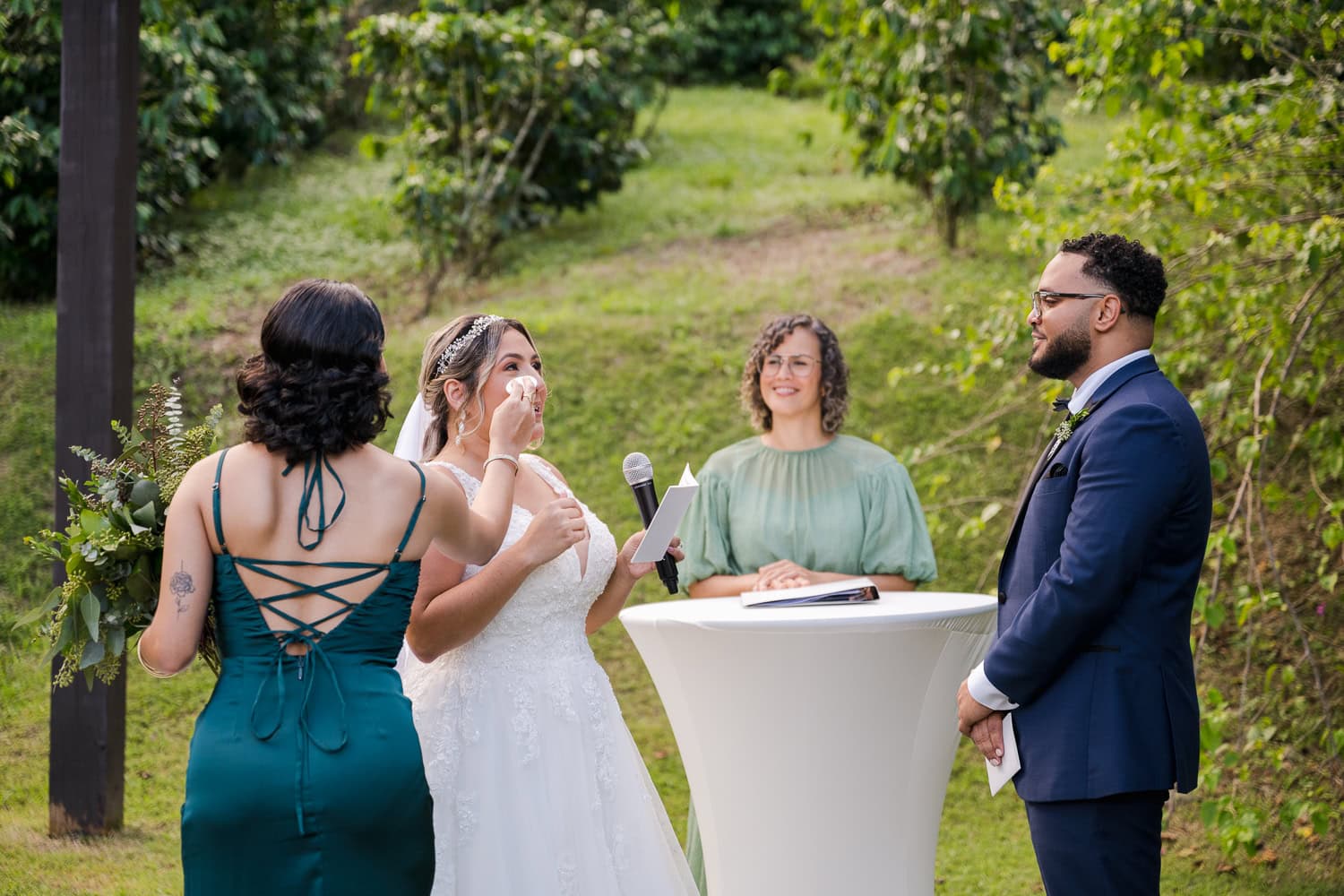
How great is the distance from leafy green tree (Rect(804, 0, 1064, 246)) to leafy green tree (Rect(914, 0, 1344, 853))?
2587 mm

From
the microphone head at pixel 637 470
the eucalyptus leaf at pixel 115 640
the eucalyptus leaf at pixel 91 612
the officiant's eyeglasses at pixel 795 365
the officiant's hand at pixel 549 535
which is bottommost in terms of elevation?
the eucalyptus leaf at pixel 115 640

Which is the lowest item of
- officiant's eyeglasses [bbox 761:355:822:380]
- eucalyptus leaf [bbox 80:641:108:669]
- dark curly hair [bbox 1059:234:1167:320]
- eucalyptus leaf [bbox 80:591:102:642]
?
eucalyptus leaf [bbox 80:641:108:669]

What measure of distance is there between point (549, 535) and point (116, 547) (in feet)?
2.90

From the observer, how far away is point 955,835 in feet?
17.9

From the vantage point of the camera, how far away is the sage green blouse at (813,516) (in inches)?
154

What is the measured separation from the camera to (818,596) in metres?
3.33

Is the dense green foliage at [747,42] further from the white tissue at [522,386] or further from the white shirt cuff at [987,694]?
the white shirt cuff at [987,694]

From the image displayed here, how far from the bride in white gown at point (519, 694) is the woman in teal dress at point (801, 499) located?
2.94ft

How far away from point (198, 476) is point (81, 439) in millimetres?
2448

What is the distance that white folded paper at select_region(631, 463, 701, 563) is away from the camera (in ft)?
9.22

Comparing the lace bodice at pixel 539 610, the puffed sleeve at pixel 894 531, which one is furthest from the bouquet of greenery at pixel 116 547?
the puffed sleeve at pixel 894 531

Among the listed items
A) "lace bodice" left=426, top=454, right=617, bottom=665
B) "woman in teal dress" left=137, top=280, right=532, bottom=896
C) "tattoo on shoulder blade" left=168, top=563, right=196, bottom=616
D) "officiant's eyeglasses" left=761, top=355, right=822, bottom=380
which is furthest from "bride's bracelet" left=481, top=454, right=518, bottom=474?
"officiant's eyeglasses" left=761, top=355, right=822, bottom=380

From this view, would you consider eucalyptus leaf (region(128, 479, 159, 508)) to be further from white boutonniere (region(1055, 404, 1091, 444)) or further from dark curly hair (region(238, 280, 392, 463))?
white boutonniere (region(1055, 404, 1091, 444))

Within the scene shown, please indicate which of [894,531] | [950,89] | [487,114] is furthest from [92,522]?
[950,89]
